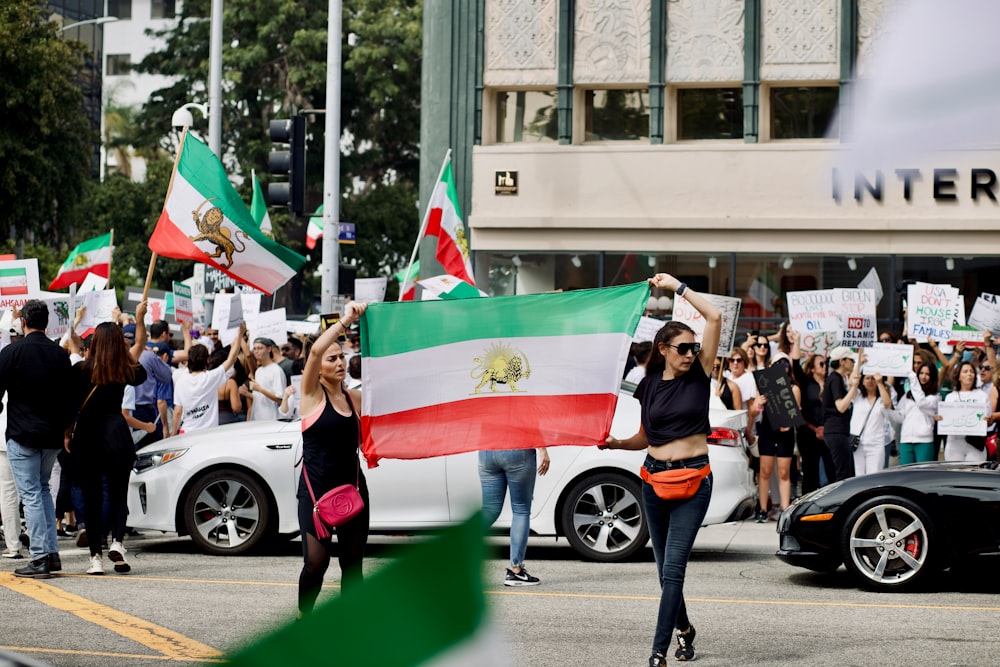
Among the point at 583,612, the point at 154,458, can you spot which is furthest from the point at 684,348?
the point at 154,458

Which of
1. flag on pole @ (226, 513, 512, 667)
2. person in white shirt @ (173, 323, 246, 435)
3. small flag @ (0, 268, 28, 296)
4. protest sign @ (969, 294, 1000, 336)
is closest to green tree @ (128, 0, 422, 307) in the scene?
protest sign @ (969, 294, 1000, 336)

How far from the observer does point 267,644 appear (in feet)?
4.02

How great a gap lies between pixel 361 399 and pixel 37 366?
3.32 metres

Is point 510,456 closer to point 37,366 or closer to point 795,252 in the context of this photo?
point 37,366

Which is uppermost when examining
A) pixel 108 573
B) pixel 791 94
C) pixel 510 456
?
pixel 791 94

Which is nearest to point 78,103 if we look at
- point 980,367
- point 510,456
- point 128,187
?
point 128,187

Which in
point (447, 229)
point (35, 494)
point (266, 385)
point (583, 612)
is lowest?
point (583, 612)

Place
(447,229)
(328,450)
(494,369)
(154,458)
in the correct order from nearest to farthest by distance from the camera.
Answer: (328,450) → (494,369) → (154,458) → (447,229)

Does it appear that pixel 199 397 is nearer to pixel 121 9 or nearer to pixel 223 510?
pixel 223 510

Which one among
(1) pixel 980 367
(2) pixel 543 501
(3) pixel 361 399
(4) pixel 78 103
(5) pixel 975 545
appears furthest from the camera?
(4) pixel 78 103

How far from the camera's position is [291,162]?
19.2 meters

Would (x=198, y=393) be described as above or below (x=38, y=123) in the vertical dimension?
below

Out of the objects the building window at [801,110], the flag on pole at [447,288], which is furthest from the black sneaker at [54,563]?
the building window at [801,110]

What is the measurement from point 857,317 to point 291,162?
7.32 meters
